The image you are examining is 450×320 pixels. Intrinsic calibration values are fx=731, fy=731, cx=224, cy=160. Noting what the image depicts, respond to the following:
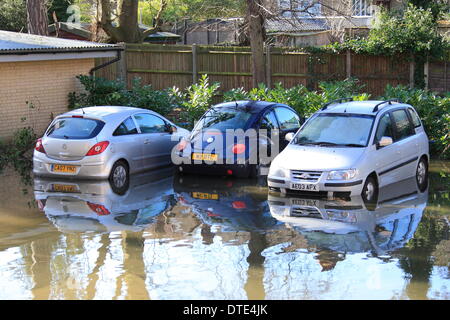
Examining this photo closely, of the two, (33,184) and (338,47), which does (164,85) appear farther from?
(33,184)

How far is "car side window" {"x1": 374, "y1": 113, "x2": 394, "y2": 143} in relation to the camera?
1315 centimetres

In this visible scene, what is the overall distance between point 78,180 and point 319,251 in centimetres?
652

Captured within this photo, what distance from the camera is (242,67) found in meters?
26.3

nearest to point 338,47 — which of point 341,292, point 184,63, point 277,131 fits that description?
point 184,63

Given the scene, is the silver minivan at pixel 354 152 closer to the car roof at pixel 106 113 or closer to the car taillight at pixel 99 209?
the car taillight at pixel 99 209

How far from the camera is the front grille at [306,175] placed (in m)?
12.5

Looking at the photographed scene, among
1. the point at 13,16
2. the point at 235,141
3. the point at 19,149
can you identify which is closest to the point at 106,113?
the point at 235,141

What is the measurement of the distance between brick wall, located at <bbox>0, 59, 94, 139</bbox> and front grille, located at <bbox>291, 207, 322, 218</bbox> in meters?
9.24

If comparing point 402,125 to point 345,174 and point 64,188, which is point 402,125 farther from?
point 64,188

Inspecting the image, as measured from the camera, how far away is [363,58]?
966 inches

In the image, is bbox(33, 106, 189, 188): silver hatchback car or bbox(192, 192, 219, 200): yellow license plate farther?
bbox(33, 106, 189, 188): silver hatchback car

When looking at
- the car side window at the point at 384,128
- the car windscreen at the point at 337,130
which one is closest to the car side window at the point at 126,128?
the car windscreen at the point at 337,130

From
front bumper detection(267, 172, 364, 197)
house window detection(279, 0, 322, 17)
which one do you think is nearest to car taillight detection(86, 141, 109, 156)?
front bumper detection(267, 172, 364, 197)

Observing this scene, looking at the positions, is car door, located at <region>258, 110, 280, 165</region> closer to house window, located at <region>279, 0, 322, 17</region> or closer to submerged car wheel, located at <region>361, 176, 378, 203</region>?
submerged car wheel, located at <region>361, 176, 378, 203</region>
